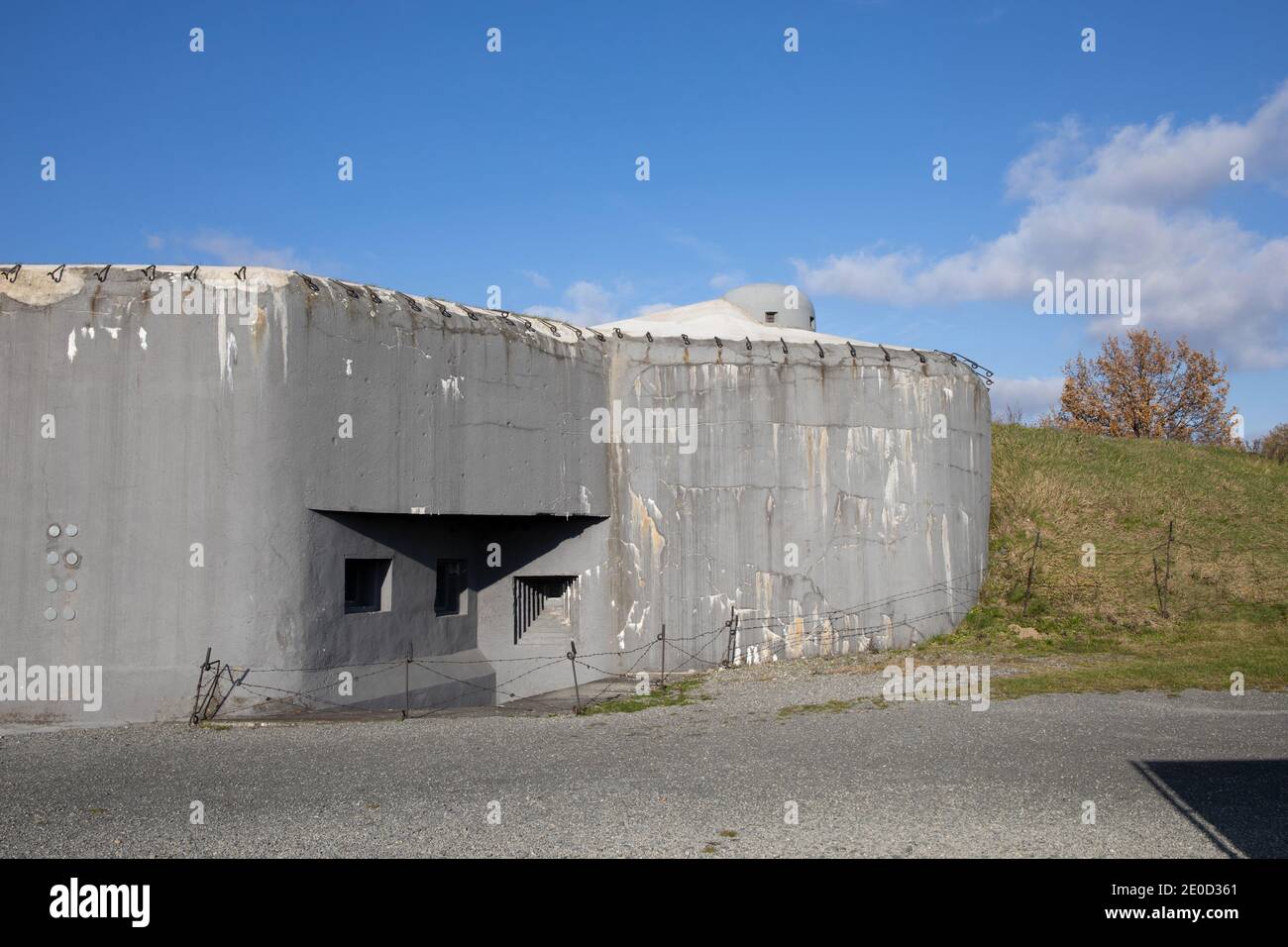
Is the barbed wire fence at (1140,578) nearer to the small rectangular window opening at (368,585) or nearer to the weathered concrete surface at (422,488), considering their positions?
the weathered concrete surface at (422,488)

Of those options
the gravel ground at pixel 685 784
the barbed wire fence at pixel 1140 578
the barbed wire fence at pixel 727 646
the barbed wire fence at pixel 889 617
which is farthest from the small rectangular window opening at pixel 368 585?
the barbed wire fence at pixel 1140 578

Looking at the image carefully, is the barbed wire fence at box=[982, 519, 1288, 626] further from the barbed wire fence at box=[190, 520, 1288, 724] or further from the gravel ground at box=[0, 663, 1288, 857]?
the gravel ground at box=[0, 663, 1288, 857]

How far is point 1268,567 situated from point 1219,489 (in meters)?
5.08

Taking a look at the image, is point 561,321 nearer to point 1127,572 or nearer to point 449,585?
point 449,585

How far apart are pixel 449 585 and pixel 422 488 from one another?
254 cm

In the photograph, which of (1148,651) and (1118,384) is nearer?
(1148,651)

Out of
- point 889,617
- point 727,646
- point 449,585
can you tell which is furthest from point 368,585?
point 889,617

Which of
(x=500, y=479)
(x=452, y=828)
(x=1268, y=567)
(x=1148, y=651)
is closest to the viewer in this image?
(x=452, y=828)

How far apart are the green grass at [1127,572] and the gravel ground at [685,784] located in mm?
2645

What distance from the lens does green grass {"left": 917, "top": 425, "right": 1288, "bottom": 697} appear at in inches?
595

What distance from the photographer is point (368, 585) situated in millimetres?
14195
